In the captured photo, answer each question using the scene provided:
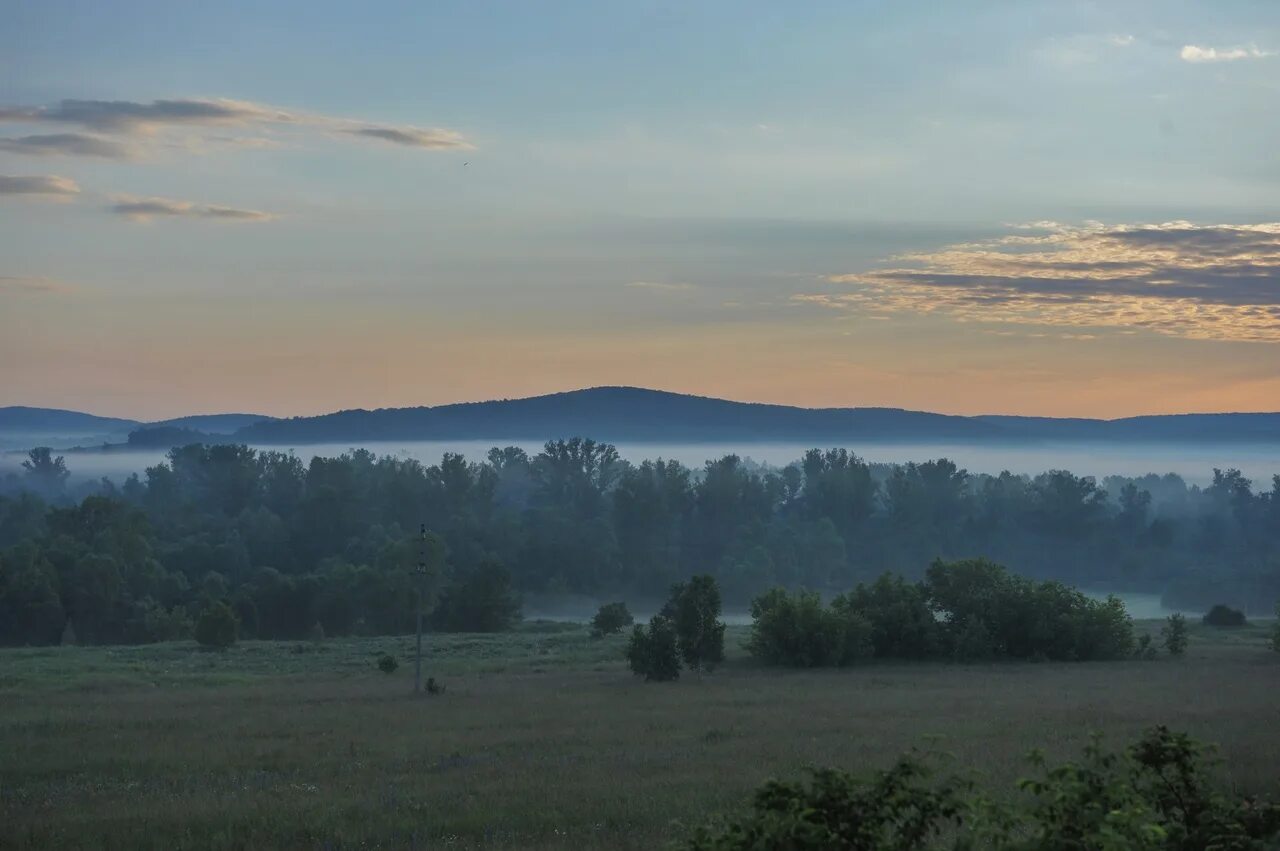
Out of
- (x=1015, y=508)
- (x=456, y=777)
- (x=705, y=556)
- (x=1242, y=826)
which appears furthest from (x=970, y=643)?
(x=1015, y=508)

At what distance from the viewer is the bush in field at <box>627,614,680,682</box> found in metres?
44.3

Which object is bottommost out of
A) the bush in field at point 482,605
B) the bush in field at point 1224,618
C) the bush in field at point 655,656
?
the bush in field at point 482,605

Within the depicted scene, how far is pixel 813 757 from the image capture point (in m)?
21.5

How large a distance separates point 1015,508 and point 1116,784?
159119 mm

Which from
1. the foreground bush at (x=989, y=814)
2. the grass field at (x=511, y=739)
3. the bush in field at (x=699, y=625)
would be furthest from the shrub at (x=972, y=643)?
the foreground bush at (x=989, y=814)

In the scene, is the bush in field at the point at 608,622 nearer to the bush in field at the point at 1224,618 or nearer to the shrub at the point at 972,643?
the shrub at the point at 972,643

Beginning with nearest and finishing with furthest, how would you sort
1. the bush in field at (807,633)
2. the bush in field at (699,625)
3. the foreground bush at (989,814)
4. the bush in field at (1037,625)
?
1. the foreground bush at (989,814)
2. the bush in field at (699,625)
3. the bush in field at (807,633)
4. the bush in field at (1037,625)

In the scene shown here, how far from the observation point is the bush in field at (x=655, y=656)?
4434 centimetres

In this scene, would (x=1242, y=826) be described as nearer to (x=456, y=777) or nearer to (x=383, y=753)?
(x=456, y=777)

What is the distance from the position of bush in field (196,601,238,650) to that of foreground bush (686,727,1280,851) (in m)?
62.6

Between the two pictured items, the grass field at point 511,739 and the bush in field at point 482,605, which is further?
the bush in field at point 482,605

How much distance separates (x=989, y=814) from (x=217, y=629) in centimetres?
6371

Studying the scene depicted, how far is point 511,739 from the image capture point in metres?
26.2

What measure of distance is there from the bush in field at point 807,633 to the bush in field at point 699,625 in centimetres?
397
